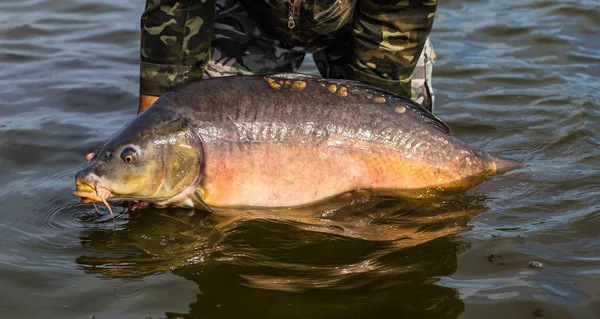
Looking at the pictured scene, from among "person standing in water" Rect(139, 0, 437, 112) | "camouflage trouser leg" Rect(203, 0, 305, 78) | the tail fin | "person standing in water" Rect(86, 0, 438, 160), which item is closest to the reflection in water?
the tail fin

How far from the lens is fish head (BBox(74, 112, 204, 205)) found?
417 centimetres

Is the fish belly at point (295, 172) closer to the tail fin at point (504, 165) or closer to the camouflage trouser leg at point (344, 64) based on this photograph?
the tail fin at point (504, 165)

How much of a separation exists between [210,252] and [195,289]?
0.40 meters

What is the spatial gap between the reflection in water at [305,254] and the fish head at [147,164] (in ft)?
0.68

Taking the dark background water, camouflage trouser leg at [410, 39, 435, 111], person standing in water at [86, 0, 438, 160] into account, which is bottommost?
the dark background water

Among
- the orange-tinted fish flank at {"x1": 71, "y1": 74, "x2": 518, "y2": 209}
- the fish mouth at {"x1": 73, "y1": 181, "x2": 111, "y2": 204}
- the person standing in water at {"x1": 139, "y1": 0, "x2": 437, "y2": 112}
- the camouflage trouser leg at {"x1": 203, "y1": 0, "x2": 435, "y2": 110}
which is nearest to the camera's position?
the fish mouth at {"x1": 73, "y1": 181, "x2": 111, "y2": 204}

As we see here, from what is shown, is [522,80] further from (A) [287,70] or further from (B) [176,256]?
(B) [176,256]

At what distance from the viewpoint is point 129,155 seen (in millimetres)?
4211

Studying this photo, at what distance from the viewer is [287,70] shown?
5316mm

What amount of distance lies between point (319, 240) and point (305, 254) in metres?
0.19

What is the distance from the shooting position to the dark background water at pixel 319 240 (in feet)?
11.5

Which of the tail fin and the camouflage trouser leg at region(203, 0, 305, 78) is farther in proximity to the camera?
the camouflage trouser leg at region(203, 0, 305, 78)

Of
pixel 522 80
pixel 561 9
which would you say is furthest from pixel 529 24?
pixel 522 80

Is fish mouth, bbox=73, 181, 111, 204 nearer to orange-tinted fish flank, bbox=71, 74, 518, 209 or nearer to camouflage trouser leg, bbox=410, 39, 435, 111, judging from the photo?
orange-tinted fish flank, bbox=71, 74, 518, 209
